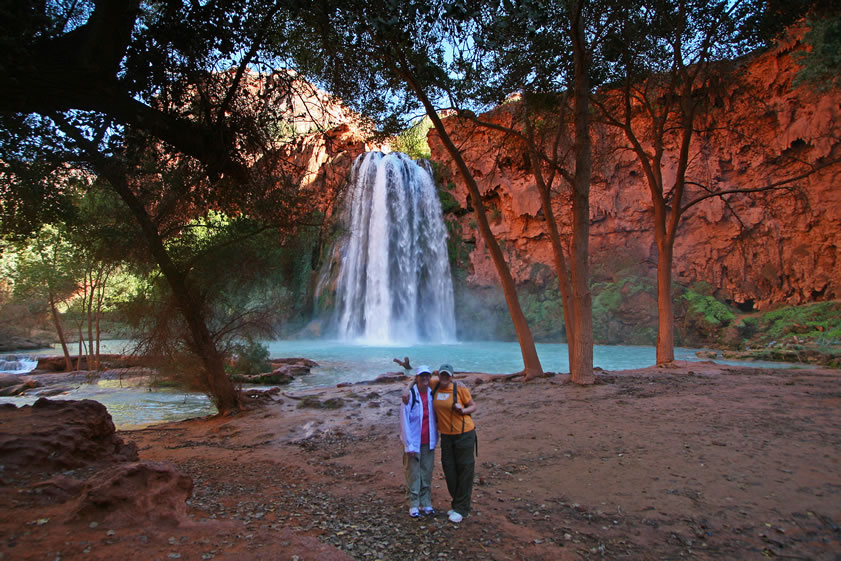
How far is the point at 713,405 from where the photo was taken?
276 inches

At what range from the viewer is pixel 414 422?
394 cm

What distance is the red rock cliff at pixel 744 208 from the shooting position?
20.4 m

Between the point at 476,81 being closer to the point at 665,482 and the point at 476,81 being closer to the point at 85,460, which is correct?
the point at 665,482

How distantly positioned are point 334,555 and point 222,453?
4.62 metres

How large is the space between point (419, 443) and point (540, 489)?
4.51 ft

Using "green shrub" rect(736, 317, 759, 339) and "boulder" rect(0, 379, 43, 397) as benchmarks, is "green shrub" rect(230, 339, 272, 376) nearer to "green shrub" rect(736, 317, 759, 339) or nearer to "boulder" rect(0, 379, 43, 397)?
"boulder" rect(0, 379, 43, 397)

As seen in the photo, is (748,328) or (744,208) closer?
(748,328)

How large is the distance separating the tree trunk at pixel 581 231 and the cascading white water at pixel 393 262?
20748 mm

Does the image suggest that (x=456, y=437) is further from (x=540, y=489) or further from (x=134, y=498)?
(x=134, y=498)

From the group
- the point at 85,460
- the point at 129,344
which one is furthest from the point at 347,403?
the point at 85,460

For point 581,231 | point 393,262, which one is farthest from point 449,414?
point 393,262

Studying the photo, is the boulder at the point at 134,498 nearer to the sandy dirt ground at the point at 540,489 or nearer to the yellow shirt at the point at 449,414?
the sandy dirt ground at the point at 540,489

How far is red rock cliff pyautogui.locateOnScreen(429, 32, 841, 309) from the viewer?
20359 mm

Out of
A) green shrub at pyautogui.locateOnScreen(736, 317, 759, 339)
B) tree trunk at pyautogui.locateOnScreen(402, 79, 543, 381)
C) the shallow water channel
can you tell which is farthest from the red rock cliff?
tree trunk at pyautogui.locateOnScreen(402, 79, 543, 381)
